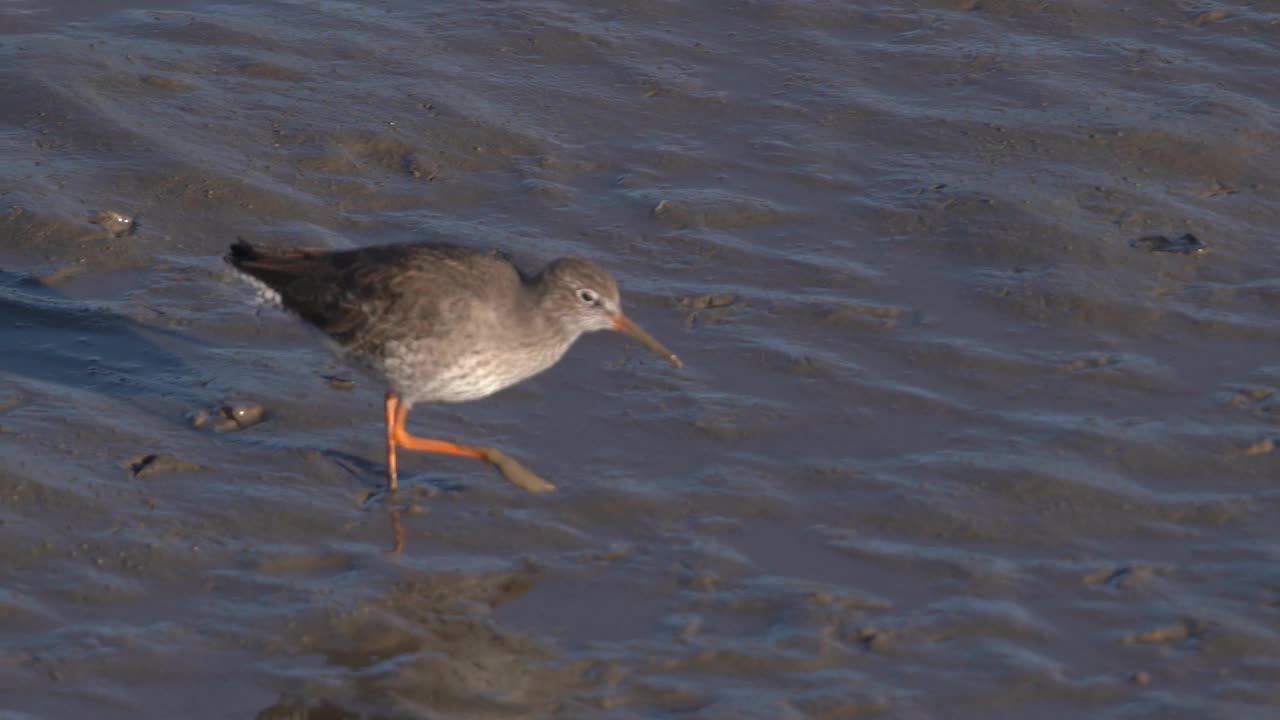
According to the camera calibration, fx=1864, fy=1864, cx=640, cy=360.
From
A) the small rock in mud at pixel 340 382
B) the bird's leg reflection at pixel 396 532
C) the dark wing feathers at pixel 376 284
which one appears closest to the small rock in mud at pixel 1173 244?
the dark wing feathers at pixel 376 284

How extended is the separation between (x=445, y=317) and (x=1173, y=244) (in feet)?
15.7

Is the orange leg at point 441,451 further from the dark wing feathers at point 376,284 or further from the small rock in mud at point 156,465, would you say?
the small rock in mud at point 156,465

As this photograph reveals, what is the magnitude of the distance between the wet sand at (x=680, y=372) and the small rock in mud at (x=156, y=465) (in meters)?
0.02

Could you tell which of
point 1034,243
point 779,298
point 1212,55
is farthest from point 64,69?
point 1212,55

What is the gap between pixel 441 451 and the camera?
33.2 ft

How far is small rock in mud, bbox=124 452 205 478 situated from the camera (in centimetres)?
976

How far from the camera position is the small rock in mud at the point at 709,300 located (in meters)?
11.4

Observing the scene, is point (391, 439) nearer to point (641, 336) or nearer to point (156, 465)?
point (156, 465)

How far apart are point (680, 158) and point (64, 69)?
4486 mm

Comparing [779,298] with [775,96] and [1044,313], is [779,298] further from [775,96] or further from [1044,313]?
[775,96]

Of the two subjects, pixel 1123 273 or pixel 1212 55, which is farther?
pixel 1212 55

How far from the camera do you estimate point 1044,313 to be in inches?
440

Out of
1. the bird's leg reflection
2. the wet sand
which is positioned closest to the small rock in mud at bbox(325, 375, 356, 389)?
the wet sand

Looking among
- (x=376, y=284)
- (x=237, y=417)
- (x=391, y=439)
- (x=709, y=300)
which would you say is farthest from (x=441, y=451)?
(x=709, y=300)
